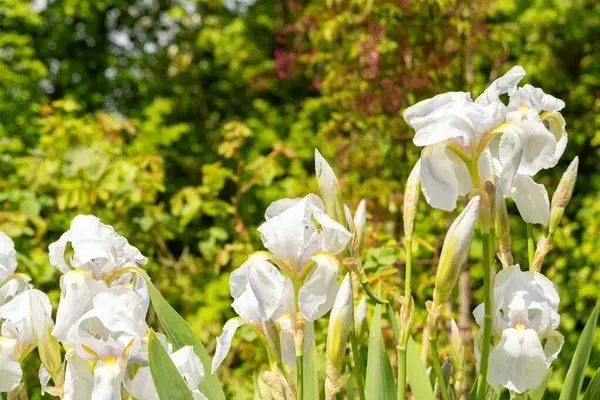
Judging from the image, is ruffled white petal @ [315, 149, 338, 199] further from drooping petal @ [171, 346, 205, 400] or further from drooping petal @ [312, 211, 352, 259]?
drooping petal @ [171, 346, 205, 400]

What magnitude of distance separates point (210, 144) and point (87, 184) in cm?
336

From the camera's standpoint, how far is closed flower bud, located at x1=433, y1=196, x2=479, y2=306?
1.02 metres

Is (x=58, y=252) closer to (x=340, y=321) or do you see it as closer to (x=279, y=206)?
(x=279, y=206)

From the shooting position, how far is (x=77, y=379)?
1.16 metres

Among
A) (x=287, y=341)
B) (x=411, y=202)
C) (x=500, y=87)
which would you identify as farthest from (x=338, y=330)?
(x=500, y=87)

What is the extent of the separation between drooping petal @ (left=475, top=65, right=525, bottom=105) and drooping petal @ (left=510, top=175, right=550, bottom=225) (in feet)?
0.43

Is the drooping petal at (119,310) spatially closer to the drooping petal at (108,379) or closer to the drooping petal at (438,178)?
the drooping petal at (108,379)

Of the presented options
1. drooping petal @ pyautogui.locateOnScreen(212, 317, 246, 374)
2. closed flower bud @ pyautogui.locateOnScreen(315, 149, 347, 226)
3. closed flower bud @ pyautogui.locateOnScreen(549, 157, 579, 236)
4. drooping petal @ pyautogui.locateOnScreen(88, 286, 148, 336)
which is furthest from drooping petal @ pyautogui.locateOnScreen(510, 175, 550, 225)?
drooping petal @ pyautogui.locateOnScreen(88, 286, 148, 336)

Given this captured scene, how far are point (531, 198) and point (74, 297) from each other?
2.41 ft

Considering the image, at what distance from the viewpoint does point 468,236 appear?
40.5 inches

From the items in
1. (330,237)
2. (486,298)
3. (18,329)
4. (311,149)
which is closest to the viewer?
(486,298)

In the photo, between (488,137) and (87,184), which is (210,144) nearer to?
(87,184)

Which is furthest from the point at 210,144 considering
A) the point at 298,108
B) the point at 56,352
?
the point at 56,352

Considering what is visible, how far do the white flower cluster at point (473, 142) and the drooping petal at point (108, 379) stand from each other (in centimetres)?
53
